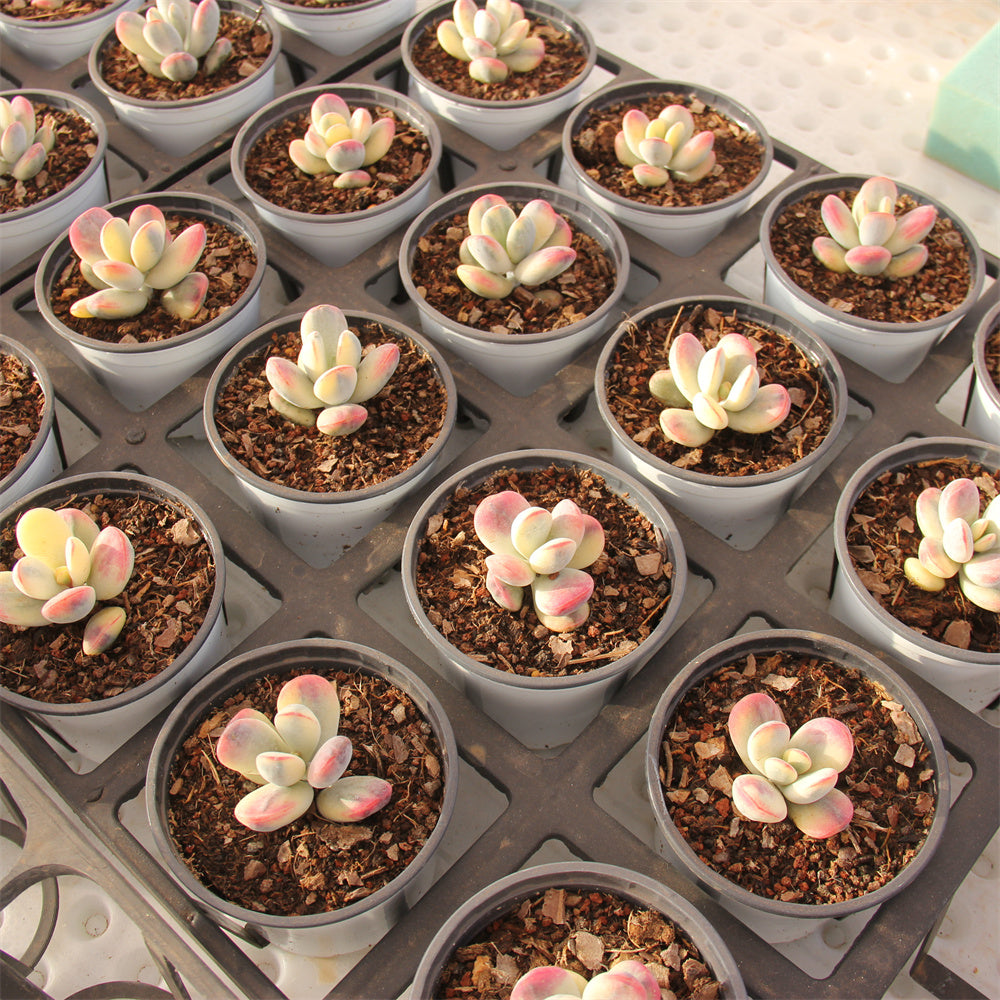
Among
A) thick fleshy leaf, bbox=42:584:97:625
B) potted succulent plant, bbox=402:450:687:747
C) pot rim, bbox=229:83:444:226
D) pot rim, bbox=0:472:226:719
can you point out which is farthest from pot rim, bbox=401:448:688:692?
pot rim, bbox=229:83:444:226

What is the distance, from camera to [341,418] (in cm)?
115

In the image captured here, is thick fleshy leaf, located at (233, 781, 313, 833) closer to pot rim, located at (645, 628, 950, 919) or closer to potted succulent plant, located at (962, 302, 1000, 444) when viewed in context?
pot rim, located at (645, 628, 950, 919)

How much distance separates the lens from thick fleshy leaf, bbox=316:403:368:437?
1153 millimetres

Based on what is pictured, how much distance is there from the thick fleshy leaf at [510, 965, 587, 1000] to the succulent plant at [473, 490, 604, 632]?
350mm

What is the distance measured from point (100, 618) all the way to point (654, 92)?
48.6 inches

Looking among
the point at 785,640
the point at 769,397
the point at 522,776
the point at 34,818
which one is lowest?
the point at 34,818

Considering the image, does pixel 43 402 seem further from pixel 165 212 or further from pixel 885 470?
pixel 885 470

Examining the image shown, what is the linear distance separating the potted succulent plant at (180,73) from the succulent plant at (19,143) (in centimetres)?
15

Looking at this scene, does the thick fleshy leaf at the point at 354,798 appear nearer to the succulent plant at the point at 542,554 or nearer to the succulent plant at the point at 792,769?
the succulent plant at the point at 542,554

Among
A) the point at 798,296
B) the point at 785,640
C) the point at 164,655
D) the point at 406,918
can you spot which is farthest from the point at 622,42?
the point at 406,918

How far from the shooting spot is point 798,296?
1.33m

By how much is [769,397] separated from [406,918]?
0.72m

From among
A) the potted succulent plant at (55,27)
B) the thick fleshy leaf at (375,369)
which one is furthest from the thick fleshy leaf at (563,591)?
the potted succulent plant at (55,27)

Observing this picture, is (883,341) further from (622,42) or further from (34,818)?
(34,818)
